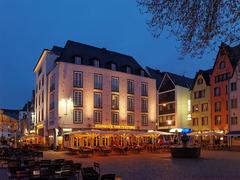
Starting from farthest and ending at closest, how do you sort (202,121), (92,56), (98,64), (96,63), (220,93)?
(202,121) < (220,93) < (92,56) < (98,64) < (96,63)

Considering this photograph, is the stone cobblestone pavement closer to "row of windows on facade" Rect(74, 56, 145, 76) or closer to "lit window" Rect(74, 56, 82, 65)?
"lit window" Rect(74, 56, 82, 65)

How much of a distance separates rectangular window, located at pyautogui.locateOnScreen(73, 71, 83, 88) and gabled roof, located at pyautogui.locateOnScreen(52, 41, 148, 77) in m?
2.21

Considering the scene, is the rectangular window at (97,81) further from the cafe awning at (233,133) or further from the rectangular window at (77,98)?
the cafe awning at (233,133)

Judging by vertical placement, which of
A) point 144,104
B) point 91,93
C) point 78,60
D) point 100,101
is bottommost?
point 144,104

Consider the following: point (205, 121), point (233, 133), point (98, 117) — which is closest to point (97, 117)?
point (98, 117)

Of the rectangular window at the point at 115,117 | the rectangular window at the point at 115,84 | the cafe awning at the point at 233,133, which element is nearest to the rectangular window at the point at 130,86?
the rectangular window at the point at 115,84

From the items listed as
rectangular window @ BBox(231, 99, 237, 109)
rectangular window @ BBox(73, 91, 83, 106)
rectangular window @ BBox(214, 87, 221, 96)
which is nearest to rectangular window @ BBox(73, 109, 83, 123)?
rectangular window @ BBox(73, 91, 83, 106)

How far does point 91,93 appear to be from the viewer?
60.8 m

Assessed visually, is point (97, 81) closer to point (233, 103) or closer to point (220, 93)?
point (220, 93)

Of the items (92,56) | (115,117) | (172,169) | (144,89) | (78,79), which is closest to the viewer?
(172,169)

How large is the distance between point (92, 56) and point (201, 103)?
23423mm

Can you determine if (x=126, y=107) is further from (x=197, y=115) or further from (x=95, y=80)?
(x=197, y=115)

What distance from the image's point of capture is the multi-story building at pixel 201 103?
7250cm

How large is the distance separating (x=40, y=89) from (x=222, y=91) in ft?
109
